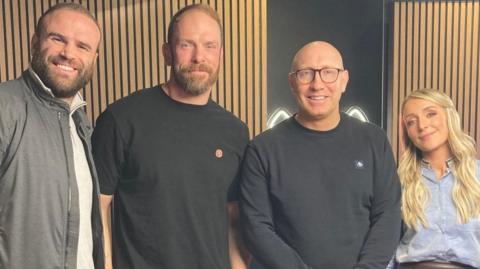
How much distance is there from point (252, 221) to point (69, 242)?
0.63 meters

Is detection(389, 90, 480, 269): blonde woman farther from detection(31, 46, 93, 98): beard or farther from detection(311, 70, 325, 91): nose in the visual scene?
detection(31, 46, 93, 98): beard

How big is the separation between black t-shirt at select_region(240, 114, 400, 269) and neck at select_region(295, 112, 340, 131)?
Answer: 2 centimetres

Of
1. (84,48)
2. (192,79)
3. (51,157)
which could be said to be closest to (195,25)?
(192,79)

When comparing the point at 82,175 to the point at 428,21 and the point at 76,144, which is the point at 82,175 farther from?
the point at 428,21

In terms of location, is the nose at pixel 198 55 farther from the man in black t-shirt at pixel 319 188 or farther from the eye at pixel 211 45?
the man in black t-shirt at pixel 319 188

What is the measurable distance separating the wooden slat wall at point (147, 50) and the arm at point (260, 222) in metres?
3.49

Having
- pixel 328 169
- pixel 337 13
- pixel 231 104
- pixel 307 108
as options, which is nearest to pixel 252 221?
pixel 328 169

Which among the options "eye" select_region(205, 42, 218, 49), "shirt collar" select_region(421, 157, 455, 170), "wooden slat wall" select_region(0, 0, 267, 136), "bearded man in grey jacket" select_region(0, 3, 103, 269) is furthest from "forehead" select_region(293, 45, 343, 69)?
"wooden slat wall" select_region(0, 0, 267, 136)

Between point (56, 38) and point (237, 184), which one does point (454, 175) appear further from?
point (56, 38)

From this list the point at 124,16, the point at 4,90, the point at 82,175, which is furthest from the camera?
the point at 124,16

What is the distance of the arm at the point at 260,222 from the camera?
1.66m

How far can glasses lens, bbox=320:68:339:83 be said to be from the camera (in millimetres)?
1739

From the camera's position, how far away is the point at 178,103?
183 cm

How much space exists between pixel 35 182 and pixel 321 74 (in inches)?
40.9
